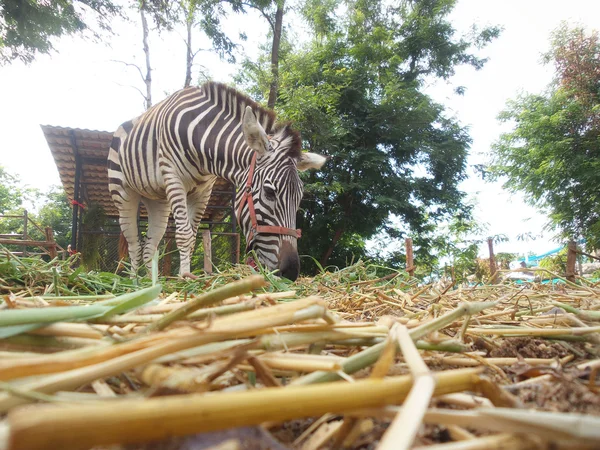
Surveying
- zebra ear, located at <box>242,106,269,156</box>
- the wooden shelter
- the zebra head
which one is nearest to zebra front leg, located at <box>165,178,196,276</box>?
the zebra head

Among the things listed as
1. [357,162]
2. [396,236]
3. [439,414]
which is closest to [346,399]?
[439,414]

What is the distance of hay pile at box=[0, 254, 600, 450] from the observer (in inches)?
9.1

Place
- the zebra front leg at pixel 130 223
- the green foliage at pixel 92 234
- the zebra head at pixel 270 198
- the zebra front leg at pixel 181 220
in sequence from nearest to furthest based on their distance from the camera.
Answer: the zebra head at pixel 270 198 → the zebra front leg at pixel 181 220 → the zebra front leg at pixel 130 223 → the green foliage at pixel 92 234

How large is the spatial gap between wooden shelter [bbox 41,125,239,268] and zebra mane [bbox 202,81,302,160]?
261 centimetres

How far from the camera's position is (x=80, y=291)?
1473 mm

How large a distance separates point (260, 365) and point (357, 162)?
1133 cm

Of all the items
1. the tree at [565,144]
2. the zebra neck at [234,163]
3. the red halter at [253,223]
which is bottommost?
the red halter at [253,223]

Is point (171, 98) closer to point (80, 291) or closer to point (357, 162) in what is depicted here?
point (80, 291)

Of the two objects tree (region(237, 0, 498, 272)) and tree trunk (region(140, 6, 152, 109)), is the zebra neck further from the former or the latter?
tree trunk (region(140, 6, 152, 109))

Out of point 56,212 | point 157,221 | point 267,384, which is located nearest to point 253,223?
point 157,221

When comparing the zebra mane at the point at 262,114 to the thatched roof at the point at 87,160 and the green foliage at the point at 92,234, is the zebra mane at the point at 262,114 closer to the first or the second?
the thatched roof at the point at 87,160

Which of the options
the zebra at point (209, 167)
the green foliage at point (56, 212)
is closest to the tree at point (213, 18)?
the zebra at point (209, 167)

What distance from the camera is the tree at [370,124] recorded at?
1091cm

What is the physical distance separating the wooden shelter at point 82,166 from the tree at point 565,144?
445 inches
